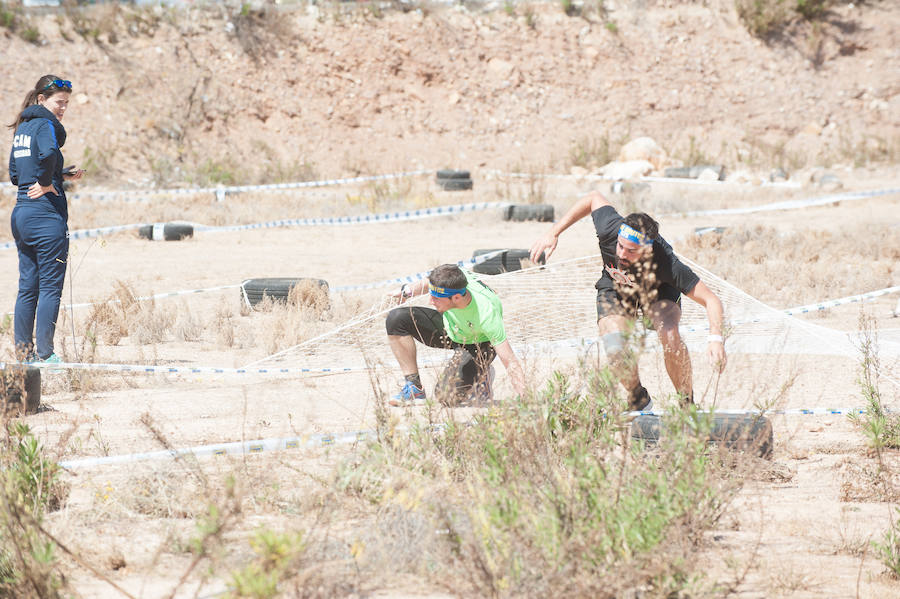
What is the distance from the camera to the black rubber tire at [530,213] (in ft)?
48.1

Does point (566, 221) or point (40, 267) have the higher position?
point (566, 221)

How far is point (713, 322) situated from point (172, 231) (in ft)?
32.4

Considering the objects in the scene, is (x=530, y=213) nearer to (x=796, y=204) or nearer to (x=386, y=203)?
(x=386, y=203)

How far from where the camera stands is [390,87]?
984 inches

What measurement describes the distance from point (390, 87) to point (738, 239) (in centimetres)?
1480

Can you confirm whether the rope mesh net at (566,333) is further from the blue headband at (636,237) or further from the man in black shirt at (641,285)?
the blue headband at (636,237)

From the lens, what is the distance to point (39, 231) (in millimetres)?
6141

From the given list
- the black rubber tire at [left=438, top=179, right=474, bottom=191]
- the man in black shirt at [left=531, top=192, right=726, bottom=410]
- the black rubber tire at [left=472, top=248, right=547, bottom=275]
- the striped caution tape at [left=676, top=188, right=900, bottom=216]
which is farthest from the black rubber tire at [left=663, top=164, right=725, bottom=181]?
the man in black shirt at [left=531, top=192, right=726, bottom=410]

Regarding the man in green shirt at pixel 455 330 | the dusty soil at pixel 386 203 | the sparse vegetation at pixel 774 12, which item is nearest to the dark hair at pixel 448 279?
the man in green shirt at pixel 455 330

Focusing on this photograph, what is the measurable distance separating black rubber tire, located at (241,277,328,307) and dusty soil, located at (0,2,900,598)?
205mm

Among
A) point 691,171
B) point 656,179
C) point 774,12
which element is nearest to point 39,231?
point 656,179

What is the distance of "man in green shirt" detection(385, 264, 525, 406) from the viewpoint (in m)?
5.46

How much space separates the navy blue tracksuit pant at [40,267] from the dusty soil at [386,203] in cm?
41

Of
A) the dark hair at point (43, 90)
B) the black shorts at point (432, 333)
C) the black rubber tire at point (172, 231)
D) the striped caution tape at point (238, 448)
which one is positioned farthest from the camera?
the black rubber tire at point (172, 231)
